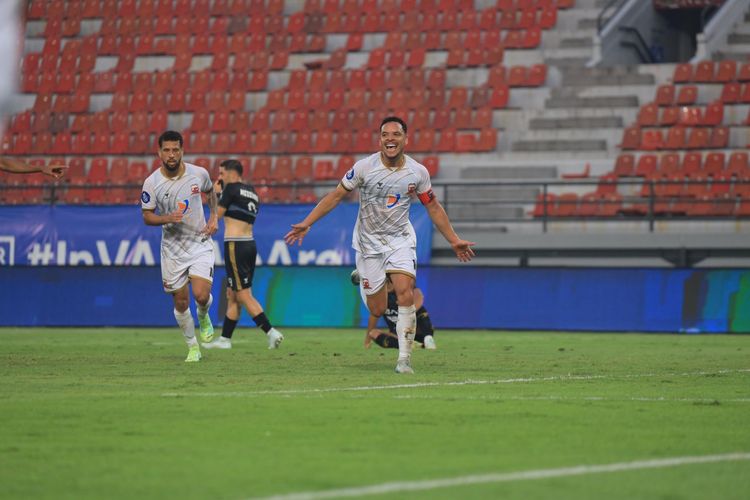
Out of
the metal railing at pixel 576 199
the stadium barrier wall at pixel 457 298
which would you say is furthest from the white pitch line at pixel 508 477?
the metal railing at pixel 576 199

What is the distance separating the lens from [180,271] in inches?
575

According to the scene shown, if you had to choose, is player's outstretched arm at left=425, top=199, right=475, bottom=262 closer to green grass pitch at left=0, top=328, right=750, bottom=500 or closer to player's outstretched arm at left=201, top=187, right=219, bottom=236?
green grass pitch at left=0, top=328, right=750, bottom=500

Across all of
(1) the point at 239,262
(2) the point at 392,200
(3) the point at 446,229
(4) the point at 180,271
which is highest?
(2) the point at 392,200

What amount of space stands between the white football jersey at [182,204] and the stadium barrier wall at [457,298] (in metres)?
9.39

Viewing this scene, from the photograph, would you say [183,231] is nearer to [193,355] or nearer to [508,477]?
[193,355]

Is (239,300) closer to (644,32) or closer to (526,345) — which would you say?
(526,345)

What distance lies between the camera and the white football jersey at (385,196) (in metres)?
12.7

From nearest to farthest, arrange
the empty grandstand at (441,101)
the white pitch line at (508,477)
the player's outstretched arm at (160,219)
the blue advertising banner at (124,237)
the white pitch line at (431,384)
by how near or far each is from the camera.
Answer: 1. the white pitch line at (508,477)
2. the white pitch line at (431,384)
3. the player's outstretched arm at (160,219)
4. the blue advertising banner at (124,237)
5. the empty grandstand at (441,101)

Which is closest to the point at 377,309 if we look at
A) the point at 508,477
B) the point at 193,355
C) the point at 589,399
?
the point at 193,355

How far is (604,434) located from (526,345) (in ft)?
34.5

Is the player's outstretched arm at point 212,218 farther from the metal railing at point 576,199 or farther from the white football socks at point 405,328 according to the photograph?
the metal railing at point 576,199

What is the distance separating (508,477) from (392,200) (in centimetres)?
662

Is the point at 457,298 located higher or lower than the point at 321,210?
lower

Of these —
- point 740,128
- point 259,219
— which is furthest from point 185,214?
point 740,128
